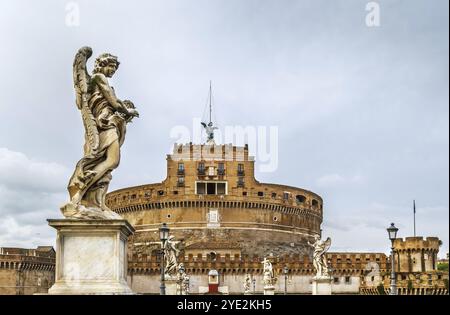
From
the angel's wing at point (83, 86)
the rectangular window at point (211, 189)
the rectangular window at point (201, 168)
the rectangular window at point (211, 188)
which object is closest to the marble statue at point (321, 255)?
the angel's wing at point (83, 86)

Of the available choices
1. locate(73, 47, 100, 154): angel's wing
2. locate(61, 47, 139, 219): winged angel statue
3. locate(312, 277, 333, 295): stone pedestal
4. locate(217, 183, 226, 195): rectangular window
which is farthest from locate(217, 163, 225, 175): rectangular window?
locate(73, 47, 100, 154): angel's wing

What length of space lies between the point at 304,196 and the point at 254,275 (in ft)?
73.4

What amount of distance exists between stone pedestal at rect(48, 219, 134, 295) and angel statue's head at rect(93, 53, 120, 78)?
186cm

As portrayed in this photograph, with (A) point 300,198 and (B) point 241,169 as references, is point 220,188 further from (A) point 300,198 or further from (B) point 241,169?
(A) point 300,198

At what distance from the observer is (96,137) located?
305 inches

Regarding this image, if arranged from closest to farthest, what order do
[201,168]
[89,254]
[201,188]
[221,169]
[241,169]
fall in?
[89,254] < [201,168] < [221,169] < [241,169] < [201,188]

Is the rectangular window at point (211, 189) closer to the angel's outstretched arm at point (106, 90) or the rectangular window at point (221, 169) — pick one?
the rectangular window at point (221, 169)

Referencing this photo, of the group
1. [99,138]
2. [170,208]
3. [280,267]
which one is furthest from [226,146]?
[99,138]

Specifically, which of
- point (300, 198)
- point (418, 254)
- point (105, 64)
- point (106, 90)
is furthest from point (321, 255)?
point (300, 198)

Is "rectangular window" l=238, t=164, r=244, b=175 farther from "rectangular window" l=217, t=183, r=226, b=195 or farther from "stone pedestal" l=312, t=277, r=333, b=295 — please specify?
"stone pedestal" l=312, t=277, r=333, b=295

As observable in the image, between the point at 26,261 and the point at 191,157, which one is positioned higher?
the point at 191,157

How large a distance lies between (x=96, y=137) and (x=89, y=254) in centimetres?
133

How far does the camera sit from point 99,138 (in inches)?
308
